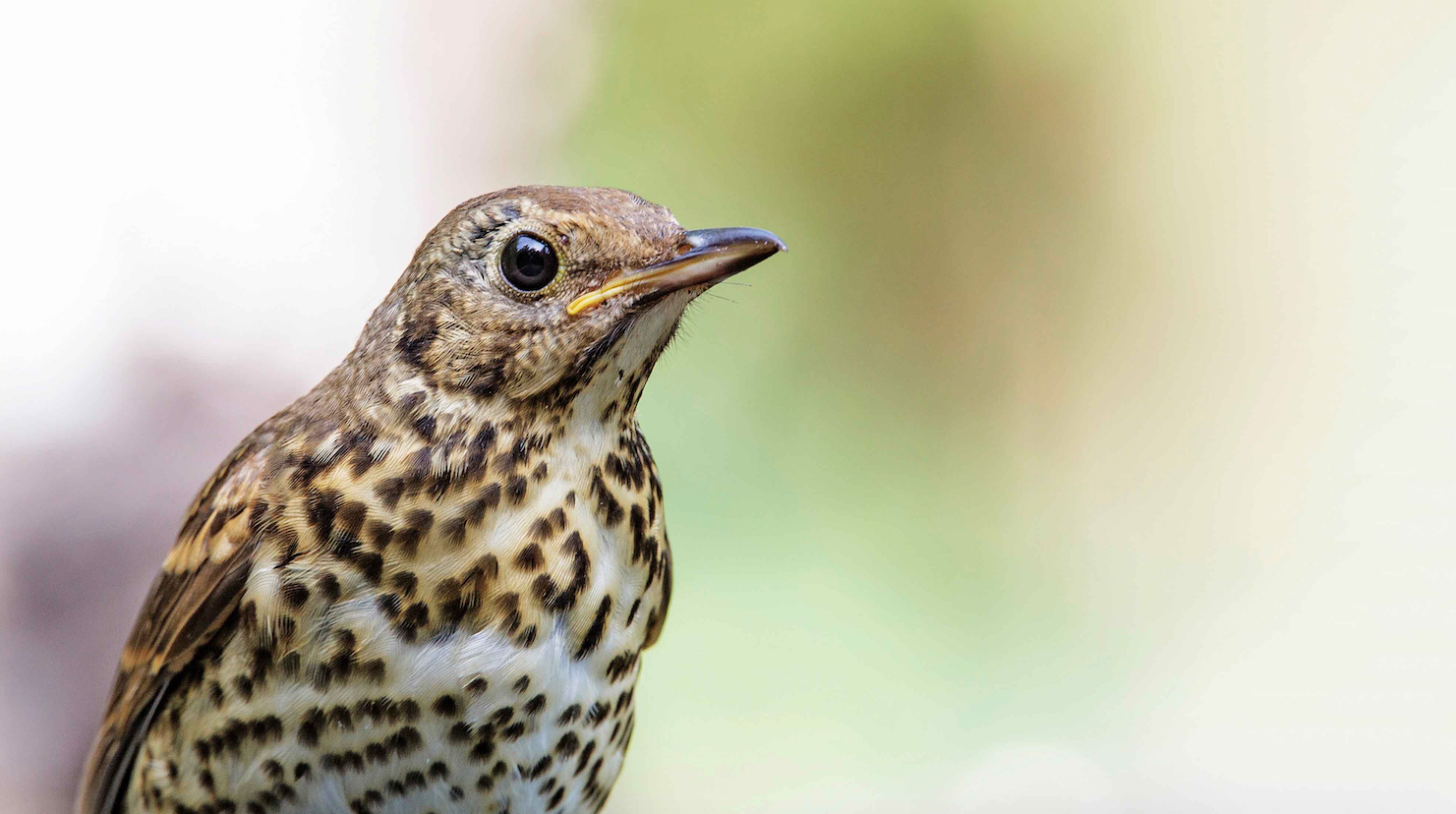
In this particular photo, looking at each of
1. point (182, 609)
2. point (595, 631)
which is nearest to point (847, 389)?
point (595, 631)

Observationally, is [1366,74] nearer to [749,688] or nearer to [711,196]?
[711,196]

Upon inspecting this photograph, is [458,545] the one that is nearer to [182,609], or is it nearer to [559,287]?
[559,287]

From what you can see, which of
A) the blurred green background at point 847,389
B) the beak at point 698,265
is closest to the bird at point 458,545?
the beak at point 698,265

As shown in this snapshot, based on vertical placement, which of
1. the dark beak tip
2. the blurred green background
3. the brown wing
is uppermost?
the blurred green background

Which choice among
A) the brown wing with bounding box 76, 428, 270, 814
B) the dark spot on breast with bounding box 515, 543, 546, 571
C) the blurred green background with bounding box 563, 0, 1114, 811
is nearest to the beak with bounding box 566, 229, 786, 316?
the dark spot on breast with bounding box 515, 543, 546, 571

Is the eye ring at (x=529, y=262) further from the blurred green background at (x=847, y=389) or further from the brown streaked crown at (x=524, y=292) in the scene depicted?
the blurred green background at (x=847, y=389)

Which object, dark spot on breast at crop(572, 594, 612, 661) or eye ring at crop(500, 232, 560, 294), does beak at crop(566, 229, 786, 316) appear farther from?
dark spot on breast at crop(572, 594, 612, 661)

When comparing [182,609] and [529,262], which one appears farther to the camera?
[182,609]
